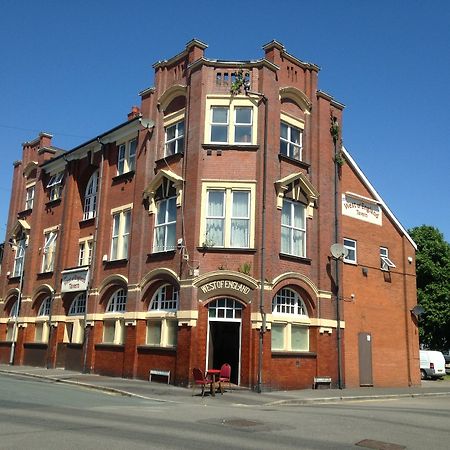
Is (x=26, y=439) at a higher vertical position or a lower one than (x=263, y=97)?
lower

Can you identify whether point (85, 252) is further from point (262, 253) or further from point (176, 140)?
point (262, 253)

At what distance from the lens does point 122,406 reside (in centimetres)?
1423

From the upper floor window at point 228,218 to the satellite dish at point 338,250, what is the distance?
429cm

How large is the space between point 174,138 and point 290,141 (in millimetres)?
5094

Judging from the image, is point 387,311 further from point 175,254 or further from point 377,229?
point 175,254

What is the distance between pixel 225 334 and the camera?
22266 millimetres

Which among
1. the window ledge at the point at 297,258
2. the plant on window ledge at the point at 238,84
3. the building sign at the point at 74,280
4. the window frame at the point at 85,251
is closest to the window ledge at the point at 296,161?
the plant on window ledge at the point at 238,84

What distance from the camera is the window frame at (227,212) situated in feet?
70.3

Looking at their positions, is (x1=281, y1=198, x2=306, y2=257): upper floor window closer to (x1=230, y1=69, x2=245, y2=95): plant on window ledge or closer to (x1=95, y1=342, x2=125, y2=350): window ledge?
(x1=230, y1=69, x2=245, y2=95): plant on window ledge

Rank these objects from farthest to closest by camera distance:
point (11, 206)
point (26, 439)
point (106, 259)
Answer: point (11, 206), point (106, 259), point (26, 439)

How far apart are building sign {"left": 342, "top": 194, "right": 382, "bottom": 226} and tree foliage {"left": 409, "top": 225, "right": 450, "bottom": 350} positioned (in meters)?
17.9

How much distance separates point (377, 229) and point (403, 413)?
14.0 metres

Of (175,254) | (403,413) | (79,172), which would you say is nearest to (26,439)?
(403,413)

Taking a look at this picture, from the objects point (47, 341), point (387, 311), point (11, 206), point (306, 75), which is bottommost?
point (47, 341)
